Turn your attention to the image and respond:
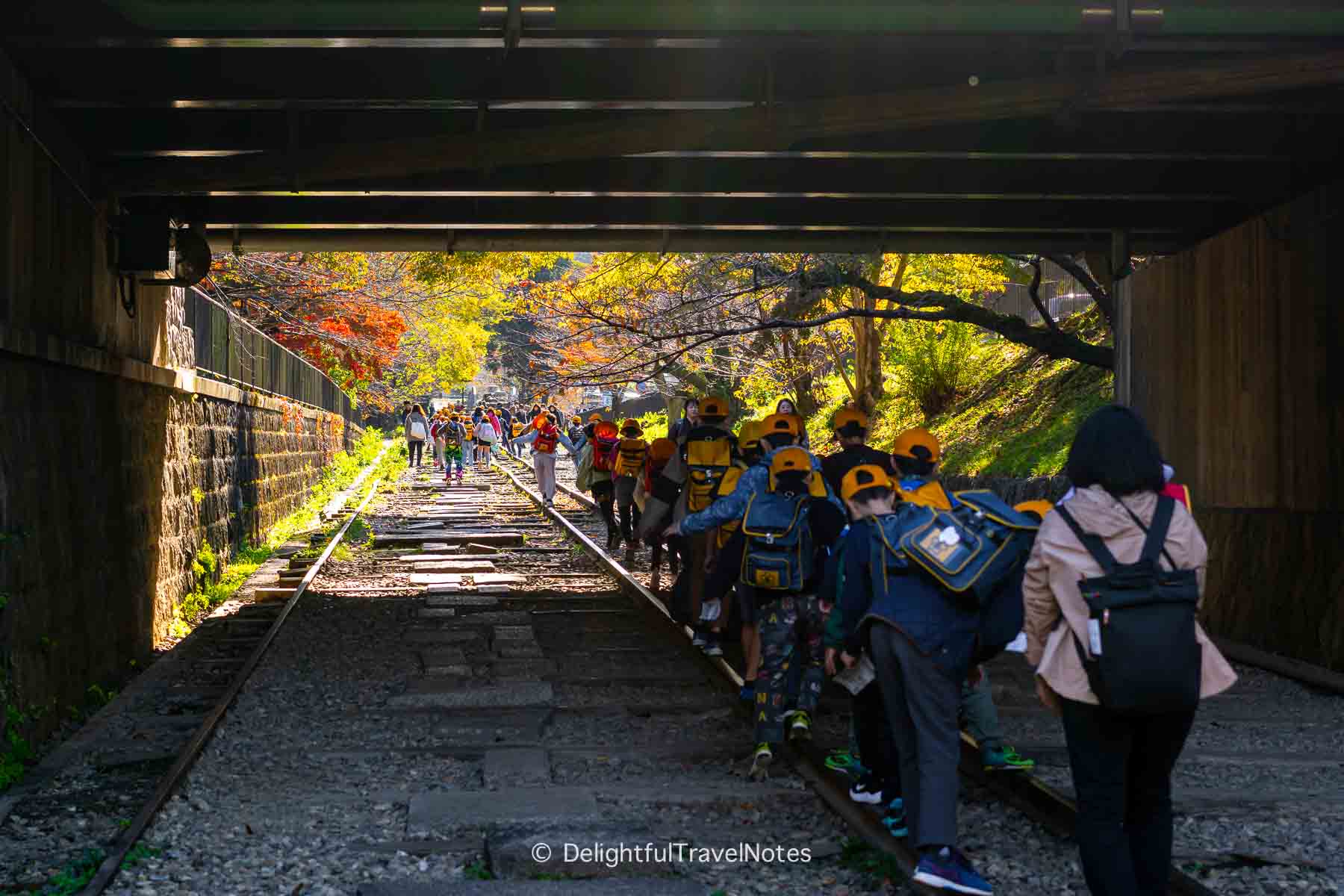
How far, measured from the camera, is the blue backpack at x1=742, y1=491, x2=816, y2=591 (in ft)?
26.3

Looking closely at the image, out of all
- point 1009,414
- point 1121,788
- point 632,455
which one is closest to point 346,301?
point 1009,414

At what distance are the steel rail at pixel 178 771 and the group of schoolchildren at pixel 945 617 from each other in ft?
9.11

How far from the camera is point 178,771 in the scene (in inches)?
313

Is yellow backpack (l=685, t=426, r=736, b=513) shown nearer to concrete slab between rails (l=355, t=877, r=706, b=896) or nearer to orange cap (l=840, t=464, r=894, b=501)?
orange cap (l=840, t=464, r=894, b=501)

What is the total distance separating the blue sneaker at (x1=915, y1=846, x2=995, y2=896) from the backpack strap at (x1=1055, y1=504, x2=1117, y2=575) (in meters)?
1.55

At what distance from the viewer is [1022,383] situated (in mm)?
24953

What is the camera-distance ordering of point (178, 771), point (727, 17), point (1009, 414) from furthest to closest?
point (1009, 414), point (727, 17), point (178, 771)

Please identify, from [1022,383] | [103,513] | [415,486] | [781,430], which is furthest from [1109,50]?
[415,486]

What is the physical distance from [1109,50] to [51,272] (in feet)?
21.9

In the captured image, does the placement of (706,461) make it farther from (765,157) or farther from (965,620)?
(965,620)

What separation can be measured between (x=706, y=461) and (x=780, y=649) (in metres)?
3.73

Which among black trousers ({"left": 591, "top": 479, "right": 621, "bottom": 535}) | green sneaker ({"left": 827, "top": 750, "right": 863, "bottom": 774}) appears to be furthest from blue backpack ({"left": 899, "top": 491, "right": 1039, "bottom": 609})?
black trousers ({"left": 591, "top": 479, "right": 621, "bottom": 535})

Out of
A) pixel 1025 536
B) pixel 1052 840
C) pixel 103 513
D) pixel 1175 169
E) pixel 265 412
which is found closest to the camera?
pixel 1025 536

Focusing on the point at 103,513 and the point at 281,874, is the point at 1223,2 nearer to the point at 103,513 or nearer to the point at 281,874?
the point at 281,874
